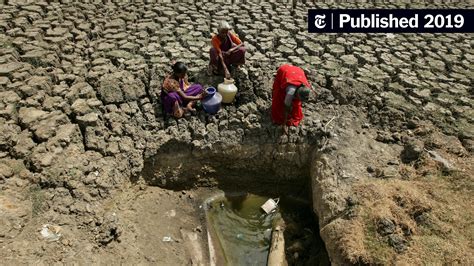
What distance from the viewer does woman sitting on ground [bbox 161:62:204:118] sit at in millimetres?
4941

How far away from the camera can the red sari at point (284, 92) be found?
15.4 ft

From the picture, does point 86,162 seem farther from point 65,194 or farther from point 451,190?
point 451,190

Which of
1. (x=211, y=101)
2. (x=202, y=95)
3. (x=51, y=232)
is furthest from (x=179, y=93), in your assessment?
(x=51, y=232)

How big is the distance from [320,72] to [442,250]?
2.79 metres

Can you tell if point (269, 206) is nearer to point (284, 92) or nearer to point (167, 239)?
point (167, 239)

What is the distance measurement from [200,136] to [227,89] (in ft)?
2.21

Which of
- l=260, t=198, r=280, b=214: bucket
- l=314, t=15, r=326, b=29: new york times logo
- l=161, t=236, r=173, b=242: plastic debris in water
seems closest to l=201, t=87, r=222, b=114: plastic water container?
l=260, t=198, r=280, b=214: bucket

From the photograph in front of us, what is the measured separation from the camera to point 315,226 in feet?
16.6

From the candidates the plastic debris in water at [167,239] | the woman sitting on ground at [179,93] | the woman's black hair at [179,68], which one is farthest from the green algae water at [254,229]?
the woman's black hair at [179,68]

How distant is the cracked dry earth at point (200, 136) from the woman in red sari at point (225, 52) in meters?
0.20

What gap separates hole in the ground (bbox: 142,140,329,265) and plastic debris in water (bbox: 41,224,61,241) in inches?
50.7

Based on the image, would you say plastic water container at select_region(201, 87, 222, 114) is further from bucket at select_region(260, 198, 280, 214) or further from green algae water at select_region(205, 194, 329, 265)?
bucket at select_region(260, 198, 280, 214)

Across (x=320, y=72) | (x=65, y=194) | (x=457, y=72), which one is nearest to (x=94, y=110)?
(x=65, y=194)

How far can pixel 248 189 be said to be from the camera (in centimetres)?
547
